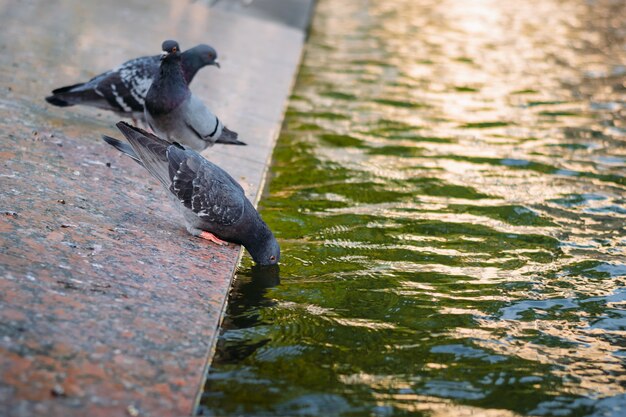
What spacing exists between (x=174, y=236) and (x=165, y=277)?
823 mm

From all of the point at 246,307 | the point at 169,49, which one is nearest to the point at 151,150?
the point at 169,49

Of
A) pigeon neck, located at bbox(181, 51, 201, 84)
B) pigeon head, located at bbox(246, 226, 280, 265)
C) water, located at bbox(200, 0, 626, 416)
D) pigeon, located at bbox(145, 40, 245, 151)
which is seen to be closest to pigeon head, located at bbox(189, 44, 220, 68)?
pigeon neck, located at bbox(181, 51, 201, 84)

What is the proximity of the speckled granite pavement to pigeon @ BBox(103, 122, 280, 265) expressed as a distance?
165 millimetres

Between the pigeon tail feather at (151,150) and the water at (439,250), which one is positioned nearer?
the water at (439,250)

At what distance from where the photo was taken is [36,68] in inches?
371

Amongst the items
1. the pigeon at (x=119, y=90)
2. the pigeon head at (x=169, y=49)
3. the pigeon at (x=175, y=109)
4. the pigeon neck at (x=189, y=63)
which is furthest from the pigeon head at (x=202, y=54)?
the pigeon head at (x=169, y=49)

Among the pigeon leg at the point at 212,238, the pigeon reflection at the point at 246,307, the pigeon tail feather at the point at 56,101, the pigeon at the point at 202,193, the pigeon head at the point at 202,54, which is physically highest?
the pigeon head at the point at 202,54

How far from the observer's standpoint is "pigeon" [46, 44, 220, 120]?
24.7 feet

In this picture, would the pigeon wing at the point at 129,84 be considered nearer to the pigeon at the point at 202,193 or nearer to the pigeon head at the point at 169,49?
the pigeon head at the point at 169,49

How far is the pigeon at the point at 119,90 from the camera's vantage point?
24.7 ft

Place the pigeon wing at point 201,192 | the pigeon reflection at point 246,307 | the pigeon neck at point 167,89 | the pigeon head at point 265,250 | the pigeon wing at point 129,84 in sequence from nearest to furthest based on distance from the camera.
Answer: the pigeon reflection at point 246,307 < the pigeon wing at point 201,192 < the pigeon head at point 265,250 < the pigeon neck at point 167,89 < the pigeon wing at point 129,84

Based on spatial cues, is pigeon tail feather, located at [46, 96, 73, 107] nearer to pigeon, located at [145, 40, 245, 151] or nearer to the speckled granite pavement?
the speckled granite pavement

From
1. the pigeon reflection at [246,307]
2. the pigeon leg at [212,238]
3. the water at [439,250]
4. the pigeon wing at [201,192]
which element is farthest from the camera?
the pigeon leg at [212,238]

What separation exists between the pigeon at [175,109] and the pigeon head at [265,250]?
1.31 meters
